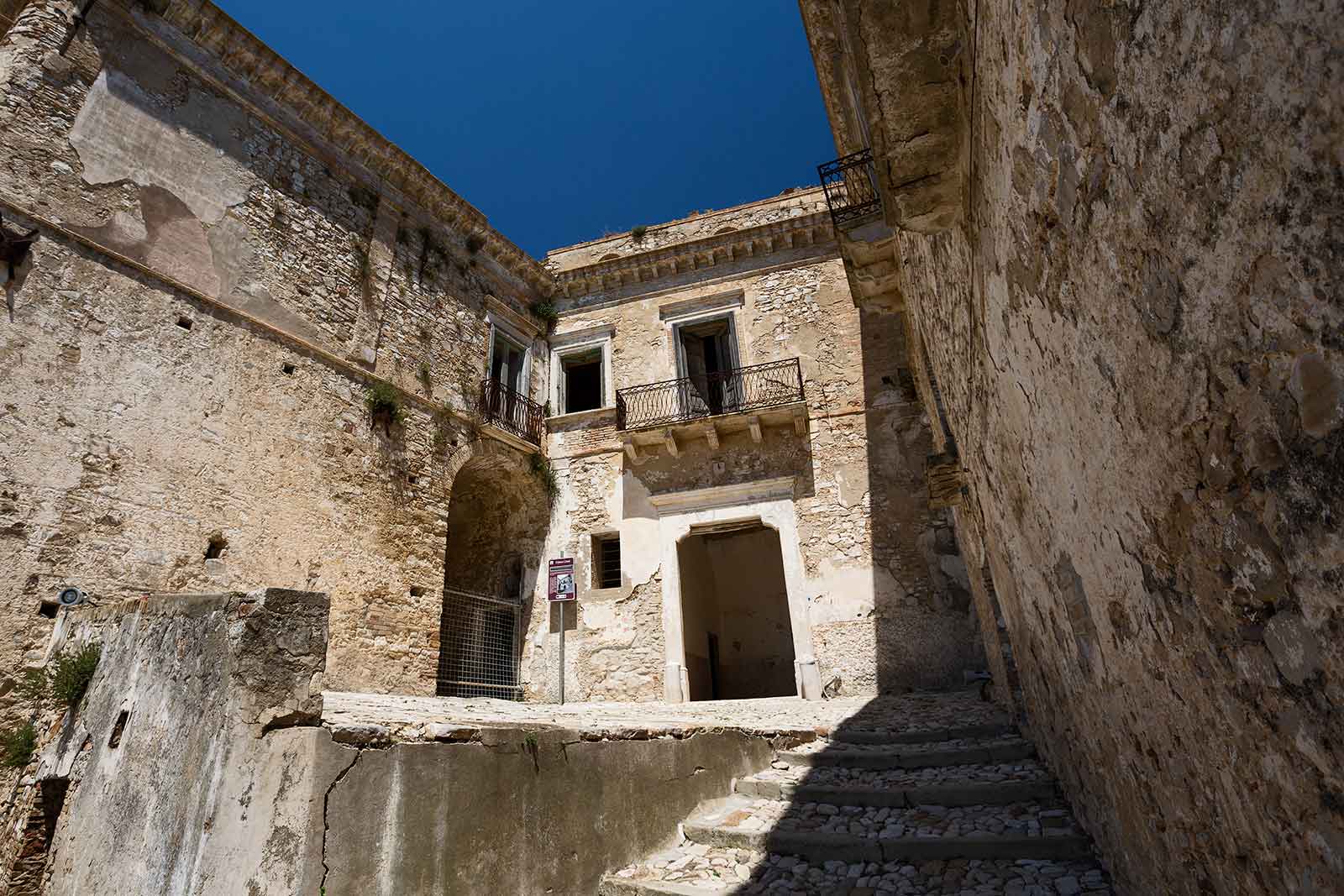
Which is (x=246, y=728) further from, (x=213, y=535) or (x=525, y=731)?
(x=213, y=535)

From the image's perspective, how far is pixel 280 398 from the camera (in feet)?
27.4

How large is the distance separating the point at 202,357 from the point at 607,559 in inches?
259

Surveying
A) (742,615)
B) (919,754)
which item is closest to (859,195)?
(919,754)

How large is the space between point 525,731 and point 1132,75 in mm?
3408

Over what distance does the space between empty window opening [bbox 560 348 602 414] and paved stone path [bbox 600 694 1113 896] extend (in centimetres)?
899

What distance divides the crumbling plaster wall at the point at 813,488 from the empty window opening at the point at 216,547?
500cm

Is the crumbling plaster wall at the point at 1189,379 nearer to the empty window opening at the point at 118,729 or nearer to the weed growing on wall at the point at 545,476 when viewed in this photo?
the empty window opening at the point at 118,729

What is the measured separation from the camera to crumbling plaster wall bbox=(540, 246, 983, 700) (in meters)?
9.62

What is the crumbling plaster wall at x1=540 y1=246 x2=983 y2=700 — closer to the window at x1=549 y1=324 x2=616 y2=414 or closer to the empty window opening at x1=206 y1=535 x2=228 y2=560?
the window at x1=549 y1=324 x2=616 y2=414

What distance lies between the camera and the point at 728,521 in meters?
11.1

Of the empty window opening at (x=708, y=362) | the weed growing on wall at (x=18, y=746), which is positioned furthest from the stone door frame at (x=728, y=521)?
the weed growing on wall at (x=18, y=746)

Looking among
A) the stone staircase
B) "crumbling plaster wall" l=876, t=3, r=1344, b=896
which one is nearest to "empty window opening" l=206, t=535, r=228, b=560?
the stone staircase

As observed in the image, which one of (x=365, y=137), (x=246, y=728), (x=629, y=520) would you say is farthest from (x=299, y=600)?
(x=365, y=137)

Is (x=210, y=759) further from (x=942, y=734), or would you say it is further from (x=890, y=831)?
(x=942, y=734)
